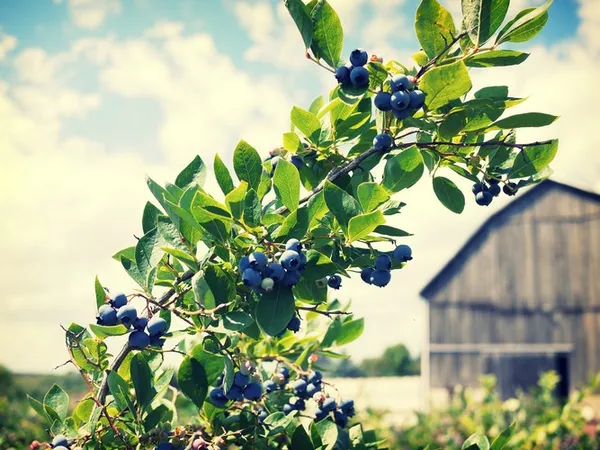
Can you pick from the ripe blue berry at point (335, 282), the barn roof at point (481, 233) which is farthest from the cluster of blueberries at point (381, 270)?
the barn roof at point (481, 233)

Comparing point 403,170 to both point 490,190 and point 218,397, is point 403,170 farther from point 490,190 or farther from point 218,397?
point 218,397

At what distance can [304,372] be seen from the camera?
1789mm

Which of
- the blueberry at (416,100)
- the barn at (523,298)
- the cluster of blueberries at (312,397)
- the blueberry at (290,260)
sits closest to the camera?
the blueberry at (290,260)

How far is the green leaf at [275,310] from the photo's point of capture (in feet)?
3.93

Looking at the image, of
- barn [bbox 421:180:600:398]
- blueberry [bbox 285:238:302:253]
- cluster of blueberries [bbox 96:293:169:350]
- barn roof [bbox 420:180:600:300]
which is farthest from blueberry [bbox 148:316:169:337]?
barn roof [bbox 420:180:600:300]

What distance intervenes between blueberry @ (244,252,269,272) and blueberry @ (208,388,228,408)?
42 cm

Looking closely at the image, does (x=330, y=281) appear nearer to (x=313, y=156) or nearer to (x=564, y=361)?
(x=313, y=156)

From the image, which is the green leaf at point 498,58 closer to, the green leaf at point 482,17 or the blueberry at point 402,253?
the green leaf at point 482,17

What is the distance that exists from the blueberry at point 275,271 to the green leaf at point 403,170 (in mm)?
319

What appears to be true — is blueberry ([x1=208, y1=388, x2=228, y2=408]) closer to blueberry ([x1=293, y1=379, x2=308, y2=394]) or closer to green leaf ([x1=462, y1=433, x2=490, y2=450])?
blueberry ([x1=293, y1=379, x2=308, y2=394])

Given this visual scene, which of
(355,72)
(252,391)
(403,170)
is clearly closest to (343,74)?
(355,72)

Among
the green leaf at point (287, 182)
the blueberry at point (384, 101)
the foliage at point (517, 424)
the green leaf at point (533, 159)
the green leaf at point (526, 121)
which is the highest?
the blueberry at point (384, 101)

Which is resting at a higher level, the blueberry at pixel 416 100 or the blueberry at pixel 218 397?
the blueberry at pixel 416 100

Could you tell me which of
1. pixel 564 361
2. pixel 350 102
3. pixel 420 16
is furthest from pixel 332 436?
pixel 564 361
